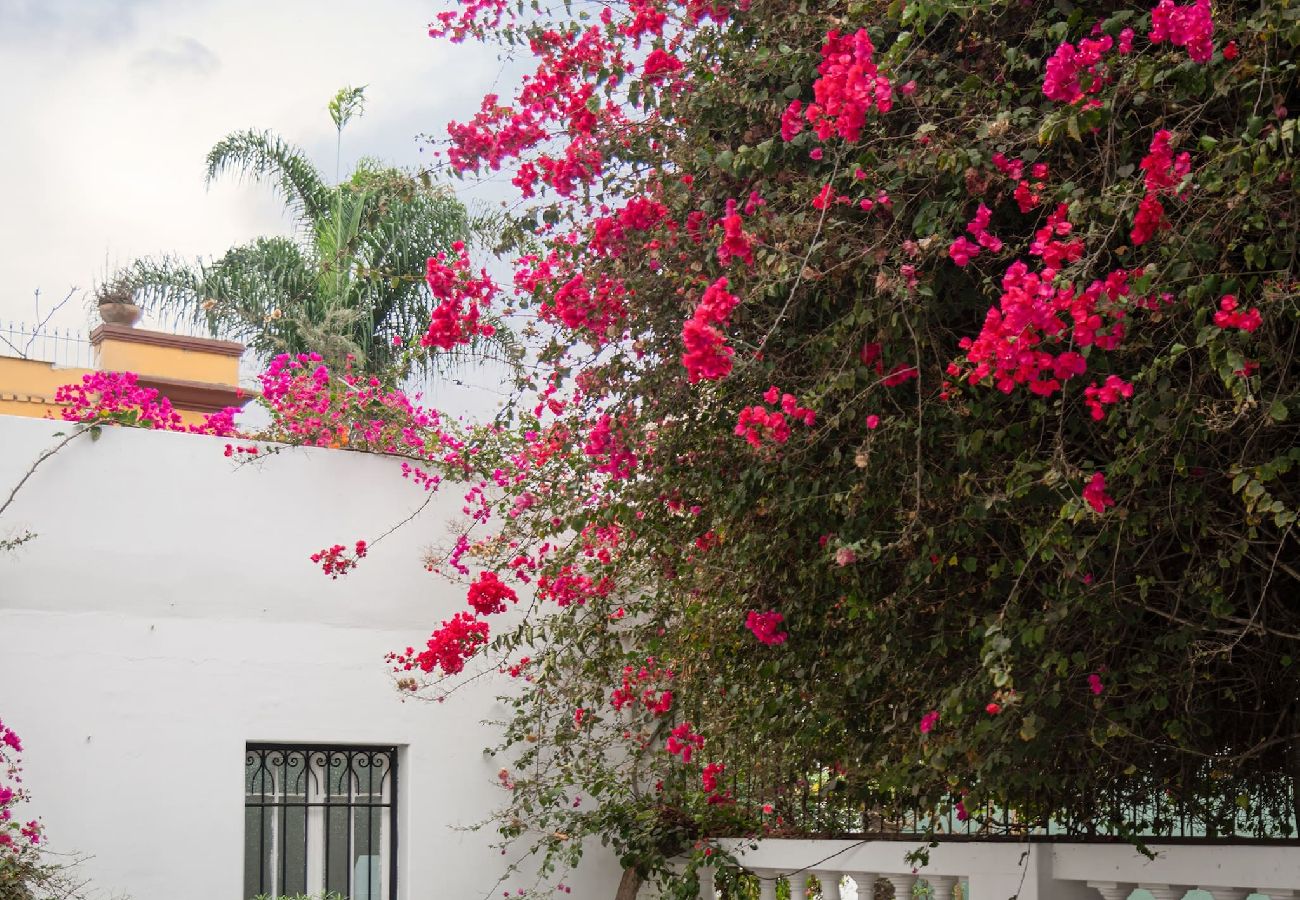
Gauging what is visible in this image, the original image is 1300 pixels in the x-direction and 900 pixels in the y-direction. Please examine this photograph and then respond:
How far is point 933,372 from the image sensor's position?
381cm

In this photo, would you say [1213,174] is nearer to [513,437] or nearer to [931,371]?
[931,371]

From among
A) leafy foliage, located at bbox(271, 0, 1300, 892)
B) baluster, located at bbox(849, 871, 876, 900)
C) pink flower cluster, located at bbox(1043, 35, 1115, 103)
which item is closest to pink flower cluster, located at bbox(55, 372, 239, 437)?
leafy foliage, located at bbox(271, 0, 1300, 892)

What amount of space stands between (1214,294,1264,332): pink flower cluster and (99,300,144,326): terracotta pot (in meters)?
12.4

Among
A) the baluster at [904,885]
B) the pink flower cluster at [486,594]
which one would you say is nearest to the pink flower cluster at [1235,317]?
the baluster at [904,885]

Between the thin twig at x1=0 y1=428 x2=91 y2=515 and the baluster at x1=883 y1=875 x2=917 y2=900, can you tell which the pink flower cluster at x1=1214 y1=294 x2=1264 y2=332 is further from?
the thin twig at x1=0 y1=428 x2=91 y2=515

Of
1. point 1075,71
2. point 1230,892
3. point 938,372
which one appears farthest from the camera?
point 1230,892

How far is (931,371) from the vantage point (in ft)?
12.5

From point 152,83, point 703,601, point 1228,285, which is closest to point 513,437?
point 703,601

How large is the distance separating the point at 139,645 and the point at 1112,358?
525 centimetres

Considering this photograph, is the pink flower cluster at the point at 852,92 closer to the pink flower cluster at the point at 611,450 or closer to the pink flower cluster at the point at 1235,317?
the pink flower cluster at the point at 1235,317

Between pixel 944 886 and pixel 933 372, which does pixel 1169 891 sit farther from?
pixel 933 372

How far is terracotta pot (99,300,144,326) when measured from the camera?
13641mm

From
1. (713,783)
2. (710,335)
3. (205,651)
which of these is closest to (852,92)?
(710,335)

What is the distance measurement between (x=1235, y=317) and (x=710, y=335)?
1127 mm
